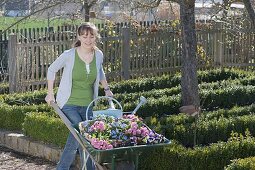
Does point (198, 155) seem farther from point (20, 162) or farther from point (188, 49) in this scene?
point (188, 49)

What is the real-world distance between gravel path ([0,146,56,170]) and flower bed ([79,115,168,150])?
2.14m

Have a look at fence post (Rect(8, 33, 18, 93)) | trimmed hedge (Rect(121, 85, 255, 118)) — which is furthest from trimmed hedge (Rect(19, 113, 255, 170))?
fence post (Rect(8, 33, 18, 93))

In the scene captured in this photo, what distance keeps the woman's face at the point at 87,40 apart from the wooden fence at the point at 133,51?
242 inches

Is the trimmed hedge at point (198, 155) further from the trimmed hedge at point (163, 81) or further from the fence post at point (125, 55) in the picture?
the fence post at point (125, 55)

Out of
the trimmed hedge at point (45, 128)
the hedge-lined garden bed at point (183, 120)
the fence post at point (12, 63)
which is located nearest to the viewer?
the hedge-lined garden bed at point (183, 120)

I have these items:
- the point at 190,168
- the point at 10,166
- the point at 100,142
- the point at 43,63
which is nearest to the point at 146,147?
the point at 100,142

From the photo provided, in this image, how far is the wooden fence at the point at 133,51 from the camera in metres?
12.8

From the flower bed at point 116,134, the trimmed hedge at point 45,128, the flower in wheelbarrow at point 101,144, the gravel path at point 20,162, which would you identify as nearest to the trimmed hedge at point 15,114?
the trimmed hedge at point 45,128

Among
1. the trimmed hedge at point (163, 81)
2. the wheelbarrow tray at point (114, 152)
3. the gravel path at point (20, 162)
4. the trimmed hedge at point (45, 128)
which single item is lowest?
the gravel path at point (20, 162)

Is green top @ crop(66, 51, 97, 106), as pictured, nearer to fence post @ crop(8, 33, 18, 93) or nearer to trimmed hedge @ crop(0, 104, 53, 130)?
trimmed hedge @ crop(0, 104, 53, 130)

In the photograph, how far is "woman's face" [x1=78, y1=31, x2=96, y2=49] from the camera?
6.52 meters

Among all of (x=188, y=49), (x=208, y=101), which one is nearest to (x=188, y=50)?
(x=188, y=49)

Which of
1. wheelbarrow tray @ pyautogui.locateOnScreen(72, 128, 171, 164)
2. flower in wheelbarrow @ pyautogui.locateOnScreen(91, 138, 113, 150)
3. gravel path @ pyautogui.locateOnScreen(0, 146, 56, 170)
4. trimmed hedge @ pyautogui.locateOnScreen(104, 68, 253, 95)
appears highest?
flower in wheelbarrow @ pyautogui.locateOnScreen(91, 138, 113, 150)

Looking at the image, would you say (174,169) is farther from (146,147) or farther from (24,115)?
(24,115)
